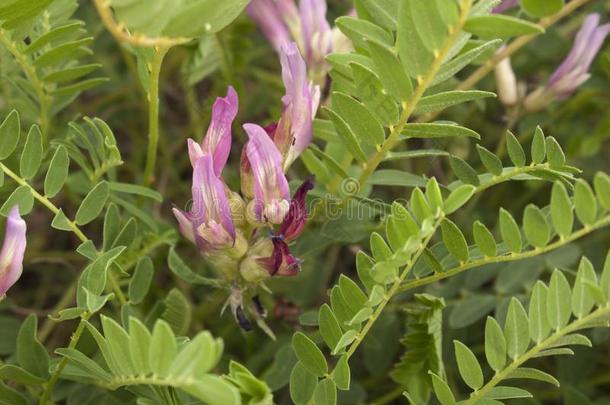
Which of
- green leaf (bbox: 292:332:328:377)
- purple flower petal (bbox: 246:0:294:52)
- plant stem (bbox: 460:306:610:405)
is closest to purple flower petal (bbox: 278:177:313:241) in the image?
green leaf (bbox: 292:332:328:377)

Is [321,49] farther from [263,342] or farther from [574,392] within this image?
[574,392]

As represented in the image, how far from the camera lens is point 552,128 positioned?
1.25 m

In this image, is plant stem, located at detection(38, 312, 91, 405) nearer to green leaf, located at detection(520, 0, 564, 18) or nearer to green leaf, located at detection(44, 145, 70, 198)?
green leaf, located at detection(44, 145, 70, 198)

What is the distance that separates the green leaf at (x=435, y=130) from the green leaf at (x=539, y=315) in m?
0.13

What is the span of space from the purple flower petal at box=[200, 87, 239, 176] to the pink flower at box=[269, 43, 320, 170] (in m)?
0.05

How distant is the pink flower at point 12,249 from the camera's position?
668 millimetres

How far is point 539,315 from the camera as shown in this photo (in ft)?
2.29

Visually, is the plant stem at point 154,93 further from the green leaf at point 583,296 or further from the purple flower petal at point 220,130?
the green leaf at point 583,296

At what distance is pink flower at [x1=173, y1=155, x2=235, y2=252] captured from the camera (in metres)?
0.74

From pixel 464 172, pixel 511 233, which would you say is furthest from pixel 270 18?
pixel 511 233

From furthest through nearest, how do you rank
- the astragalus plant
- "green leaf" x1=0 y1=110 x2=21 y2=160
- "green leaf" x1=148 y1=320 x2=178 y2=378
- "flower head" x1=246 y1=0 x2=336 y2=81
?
"flower head" x1=246 y1=0 x2=336 y2=81
"green leaf" x1=0 y1=110 x2=21 y2=160
the astragalus plant
"green leaf" x1=148 y1=320 x2=178 y2=378

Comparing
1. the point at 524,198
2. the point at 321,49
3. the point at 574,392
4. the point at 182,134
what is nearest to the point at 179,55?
the point at 182,134

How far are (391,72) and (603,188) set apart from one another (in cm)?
18

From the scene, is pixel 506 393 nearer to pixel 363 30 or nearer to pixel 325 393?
pixel 325 393
